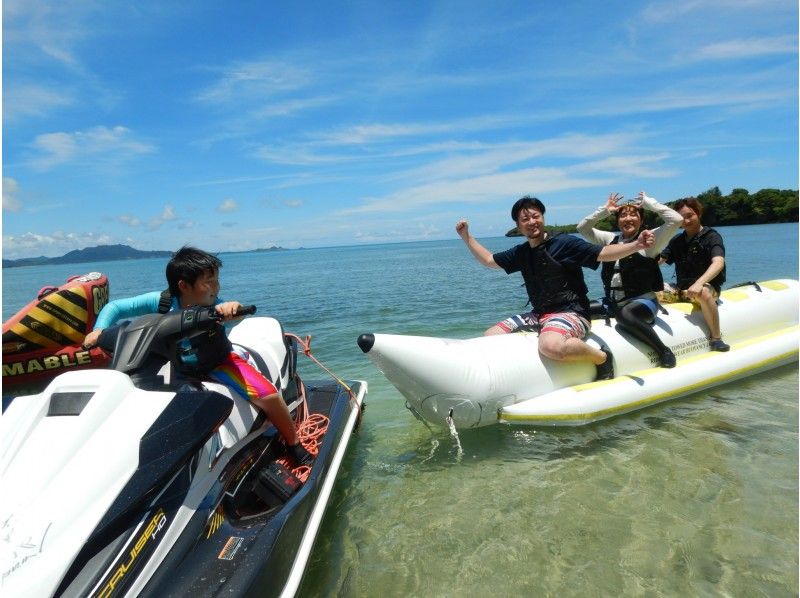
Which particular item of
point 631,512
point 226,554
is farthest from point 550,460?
point 226,554

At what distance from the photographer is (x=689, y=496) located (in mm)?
3133

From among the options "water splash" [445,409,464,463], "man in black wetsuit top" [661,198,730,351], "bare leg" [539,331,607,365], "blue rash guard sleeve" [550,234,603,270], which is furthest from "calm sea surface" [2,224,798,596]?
"blue rash guard sleeve" [550,234,603,270]

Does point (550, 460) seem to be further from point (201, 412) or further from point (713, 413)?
point (201, 412)

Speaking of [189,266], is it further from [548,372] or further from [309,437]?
[548,372]

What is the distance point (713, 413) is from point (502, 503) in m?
2.29

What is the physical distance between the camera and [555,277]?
4.20 meters

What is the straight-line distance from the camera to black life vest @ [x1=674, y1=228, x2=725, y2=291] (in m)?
5.14

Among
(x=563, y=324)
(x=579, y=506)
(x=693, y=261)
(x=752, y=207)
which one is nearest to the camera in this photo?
(x=579, y=506)

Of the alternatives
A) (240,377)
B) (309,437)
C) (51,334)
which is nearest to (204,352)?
(240,377)

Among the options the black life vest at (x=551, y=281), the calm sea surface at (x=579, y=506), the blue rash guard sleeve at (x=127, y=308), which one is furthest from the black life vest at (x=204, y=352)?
the black life vest at (x=551, y=281)

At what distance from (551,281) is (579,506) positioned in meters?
1.77

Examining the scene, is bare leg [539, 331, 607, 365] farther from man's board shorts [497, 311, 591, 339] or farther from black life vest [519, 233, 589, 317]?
black life vest [519, 233, 589, 317]

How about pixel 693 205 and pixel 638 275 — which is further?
pixel 693 205

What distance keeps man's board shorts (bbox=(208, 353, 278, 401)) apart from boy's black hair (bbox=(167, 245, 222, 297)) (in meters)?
0.44
